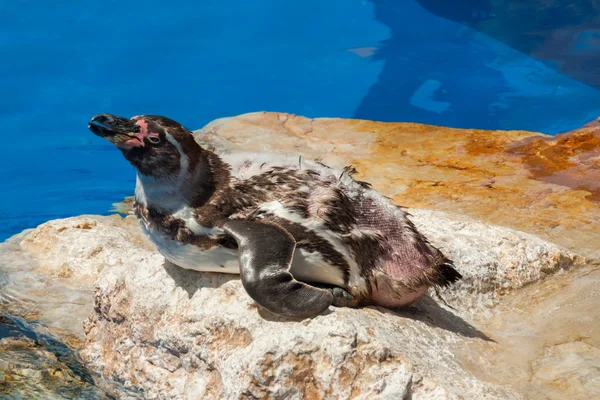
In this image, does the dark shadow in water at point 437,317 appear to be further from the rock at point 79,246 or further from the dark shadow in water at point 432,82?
the dark shadow in water at point 432,82

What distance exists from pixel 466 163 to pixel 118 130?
15.0 ft

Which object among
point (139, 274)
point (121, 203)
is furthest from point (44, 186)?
point (139, 274)

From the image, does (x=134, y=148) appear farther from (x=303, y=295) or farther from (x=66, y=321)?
(x=66, y=321)

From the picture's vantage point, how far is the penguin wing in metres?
3.29

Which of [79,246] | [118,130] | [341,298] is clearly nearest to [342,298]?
[341,298]

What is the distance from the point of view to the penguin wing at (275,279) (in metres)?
3.29

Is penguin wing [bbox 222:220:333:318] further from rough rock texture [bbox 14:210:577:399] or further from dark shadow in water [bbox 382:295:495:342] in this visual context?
dark shadow in water [bbox 382:295:495:342]

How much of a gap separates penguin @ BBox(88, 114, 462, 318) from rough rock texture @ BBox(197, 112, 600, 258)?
6.62 feet

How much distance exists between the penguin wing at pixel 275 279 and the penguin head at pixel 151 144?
0.50 meters

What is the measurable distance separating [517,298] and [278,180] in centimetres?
170

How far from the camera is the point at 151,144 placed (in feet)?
11.9

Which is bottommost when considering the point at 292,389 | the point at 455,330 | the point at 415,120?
the point at 415,120

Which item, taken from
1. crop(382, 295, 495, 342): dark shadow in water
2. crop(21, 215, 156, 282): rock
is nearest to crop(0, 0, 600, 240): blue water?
crop(21, 215, 156, 282): rock

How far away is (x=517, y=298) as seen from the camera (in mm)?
4566
